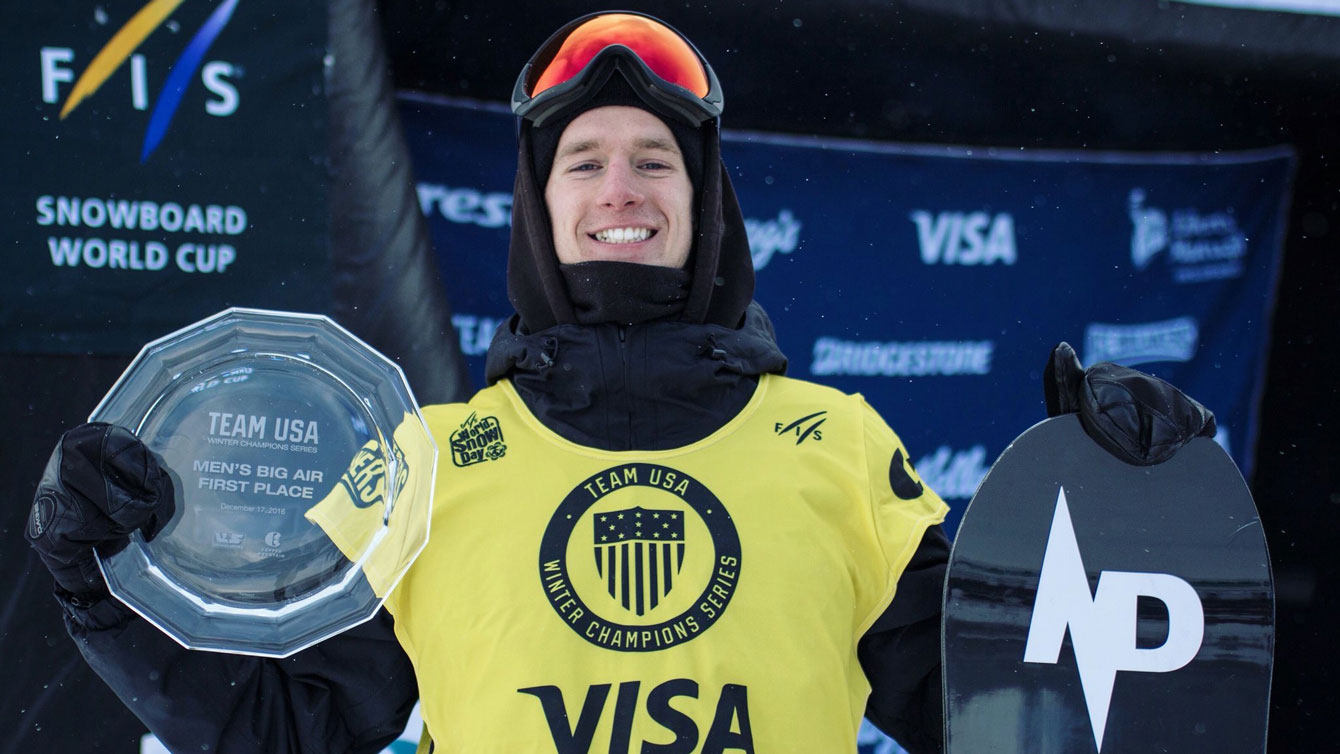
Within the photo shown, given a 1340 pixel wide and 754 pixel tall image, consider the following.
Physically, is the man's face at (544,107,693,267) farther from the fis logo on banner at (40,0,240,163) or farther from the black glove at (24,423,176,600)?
the fis logo on banner at (40,0,240,163)

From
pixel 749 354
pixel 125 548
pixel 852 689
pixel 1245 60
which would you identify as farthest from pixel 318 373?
pixel 1245 60

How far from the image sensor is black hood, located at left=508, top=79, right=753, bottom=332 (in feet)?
5.36

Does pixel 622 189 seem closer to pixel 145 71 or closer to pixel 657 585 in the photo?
pixel 657 585

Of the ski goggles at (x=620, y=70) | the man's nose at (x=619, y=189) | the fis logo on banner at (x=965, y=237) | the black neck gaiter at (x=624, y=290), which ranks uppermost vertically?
the fis logo on banner at (x=965, y=237)

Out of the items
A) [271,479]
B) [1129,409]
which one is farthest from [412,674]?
[1129,409]

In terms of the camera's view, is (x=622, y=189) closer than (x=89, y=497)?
No

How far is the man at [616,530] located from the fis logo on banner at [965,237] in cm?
182

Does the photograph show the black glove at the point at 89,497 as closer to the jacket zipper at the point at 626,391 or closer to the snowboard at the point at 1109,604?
the jacket zipper at the point at 626,391

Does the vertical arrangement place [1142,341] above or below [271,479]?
above

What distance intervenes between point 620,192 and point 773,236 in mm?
1702

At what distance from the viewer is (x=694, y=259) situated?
66.1 inches

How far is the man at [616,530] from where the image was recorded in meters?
1.35

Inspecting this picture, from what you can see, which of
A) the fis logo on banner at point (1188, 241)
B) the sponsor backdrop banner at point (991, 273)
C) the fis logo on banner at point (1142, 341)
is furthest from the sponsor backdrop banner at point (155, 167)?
the fis logo on banner at point (1188, 241)

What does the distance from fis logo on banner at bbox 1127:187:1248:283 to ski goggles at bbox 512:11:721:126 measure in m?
2.40
